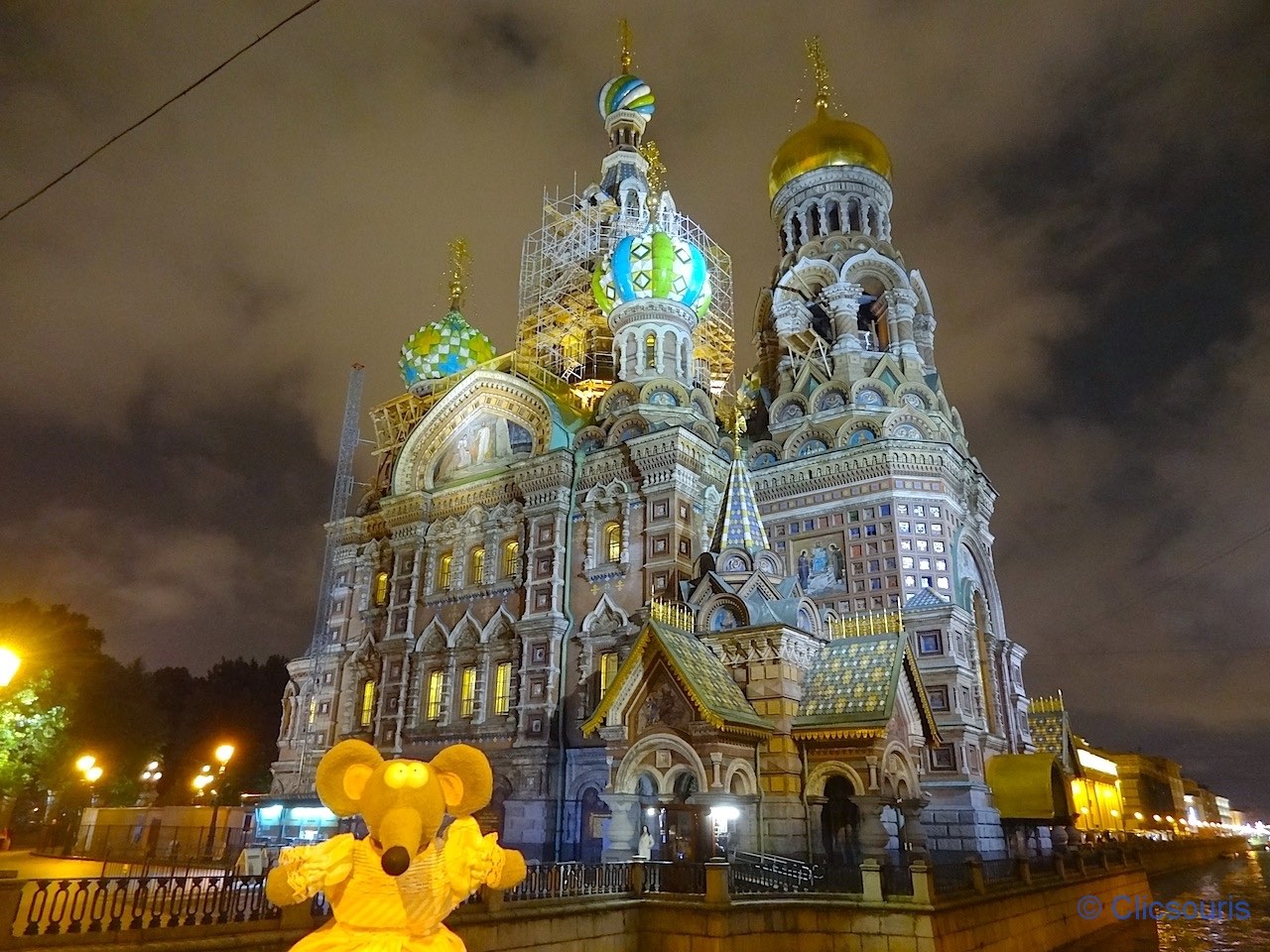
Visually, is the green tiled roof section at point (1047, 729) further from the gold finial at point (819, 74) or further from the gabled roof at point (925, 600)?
the gold finial at point (819, 74)

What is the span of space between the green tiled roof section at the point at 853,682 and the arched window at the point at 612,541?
29.1 ft

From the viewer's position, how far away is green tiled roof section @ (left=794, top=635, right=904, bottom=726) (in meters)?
15.4

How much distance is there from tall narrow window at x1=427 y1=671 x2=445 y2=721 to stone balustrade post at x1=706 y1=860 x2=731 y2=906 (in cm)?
1633

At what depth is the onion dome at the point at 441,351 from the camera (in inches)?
1387

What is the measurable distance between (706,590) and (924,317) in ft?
57.6

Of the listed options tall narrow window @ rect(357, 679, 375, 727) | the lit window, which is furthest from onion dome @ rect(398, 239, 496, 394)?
the lit window

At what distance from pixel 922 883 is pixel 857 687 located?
4.38m

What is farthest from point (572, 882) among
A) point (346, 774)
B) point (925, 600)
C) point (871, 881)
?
point (925, 600)

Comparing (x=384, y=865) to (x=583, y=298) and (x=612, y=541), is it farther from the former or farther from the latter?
(x=583, y=298)

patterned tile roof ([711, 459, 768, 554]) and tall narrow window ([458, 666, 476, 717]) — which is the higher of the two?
patterned tile roof ([711, 459, 768, 554])

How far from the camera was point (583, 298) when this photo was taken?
115ft

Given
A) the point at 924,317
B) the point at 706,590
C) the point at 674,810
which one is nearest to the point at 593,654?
the point at 706,590

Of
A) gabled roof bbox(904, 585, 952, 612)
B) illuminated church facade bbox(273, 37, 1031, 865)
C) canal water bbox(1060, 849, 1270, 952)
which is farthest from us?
gabled roof bbox(904, 585, 952, 612)

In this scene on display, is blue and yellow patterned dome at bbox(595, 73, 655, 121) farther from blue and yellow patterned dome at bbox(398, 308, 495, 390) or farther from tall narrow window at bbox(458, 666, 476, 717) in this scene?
tall narrow window at bbox(458, 666, 476, 717)
